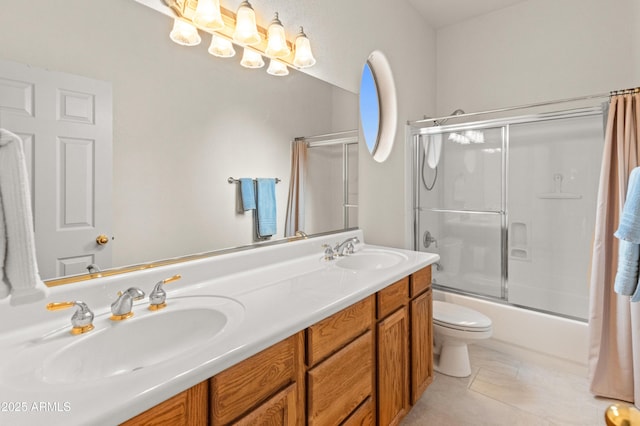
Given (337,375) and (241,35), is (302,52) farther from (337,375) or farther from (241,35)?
(337,375)

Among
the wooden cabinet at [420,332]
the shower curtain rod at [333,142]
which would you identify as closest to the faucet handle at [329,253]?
the wooden cabinet at [420,332]

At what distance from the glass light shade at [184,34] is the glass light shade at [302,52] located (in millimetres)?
536

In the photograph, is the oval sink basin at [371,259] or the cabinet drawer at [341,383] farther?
the oval sink basin at [371,259]

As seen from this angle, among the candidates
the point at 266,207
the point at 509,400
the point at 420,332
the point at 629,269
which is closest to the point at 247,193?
the point at 266,207

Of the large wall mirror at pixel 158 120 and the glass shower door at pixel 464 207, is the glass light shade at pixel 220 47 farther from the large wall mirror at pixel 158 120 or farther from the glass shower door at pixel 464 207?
the glass shower door at pixel 464 207

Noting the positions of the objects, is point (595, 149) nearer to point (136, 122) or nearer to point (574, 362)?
point (574, 362)

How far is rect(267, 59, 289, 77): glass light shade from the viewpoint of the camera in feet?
5.24

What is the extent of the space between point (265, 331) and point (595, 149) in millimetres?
2885

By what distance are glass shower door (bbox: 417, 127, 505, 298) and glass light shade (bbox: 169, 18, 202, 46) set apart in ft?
6.49

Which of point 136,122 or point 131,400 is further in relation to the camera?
point 136,122

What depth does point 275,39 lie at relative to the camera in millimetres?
1519

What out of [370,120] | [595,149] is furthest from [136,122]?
[595,149]

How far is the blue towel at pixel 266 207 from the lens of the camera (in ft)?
5.03

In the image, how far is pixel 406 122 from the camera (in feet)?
8.60
